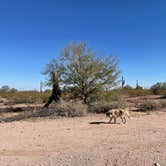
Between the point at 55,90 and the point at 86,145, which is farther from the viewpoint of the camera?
the point at 55,90

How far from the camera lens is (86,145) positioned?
31.8ft

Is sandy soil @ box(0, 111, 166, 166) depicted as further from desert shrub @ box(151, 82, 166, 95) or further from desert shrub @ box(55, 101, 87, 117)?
desert shrub @ box(151, 82, 166, 95)

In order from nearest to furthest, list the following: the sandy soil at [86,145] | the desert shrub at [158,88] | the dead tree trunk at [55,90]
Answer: the sandy soil at [86,145] < the dead tree trunk at [55,90] < the desert shrub at [158,88]

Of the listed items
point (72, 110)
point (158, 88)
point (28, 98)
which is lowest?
point (72, 110)

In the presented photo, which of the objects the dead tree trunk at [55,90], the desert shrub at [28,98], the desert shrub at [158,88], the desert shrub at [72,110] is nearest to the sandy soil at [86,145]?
the desert shrub at [72,110]

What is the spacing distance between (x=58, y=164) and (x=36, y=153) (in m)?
1.54

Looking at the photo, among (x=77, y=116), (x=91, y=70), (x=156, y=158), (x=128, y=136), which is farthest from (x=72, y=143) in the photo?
(x=91, y=70)

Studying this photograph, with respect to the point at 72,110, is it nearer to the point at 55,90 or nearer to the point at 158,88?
the point at 55,90

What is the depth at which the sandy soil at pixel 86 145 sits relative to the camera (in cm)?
769

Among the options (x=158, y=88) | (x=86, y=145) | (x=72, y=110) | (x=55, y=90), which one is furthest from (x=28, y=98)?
(x=86, y=145)

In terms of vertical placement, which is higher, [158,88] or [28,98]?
[158,88]

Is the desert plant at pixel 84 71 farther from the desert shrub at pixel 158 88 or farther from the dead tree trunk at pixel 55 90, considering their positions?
the desert shrub at pixel 158 88

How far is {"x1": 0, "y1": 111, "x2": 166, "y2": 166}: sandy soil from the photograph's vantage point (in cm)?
769

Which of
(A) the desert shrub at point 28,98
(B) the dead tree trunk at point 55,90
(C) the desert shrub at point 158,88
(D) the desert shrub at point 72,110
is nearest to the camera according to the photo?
(D) the desert shrub at point 72,110
